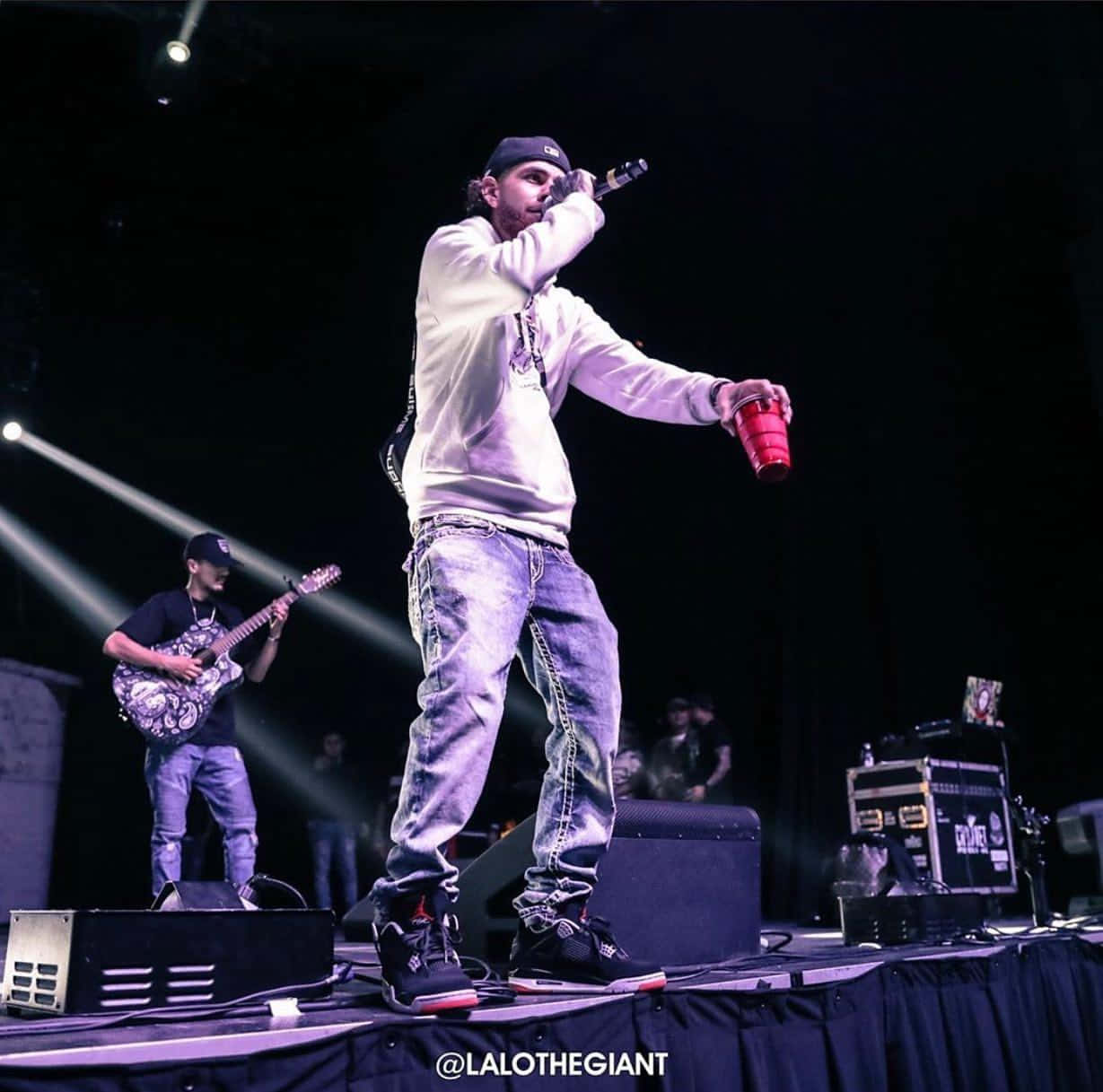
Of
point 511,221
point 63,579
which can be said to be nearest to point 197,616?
point 511,221

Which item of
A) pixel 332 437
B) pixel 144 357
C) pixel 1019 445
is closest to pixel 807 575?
pixel 1019 445

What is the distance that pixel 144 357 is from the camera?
831cm

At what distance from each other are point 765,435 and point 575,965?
1.17 m

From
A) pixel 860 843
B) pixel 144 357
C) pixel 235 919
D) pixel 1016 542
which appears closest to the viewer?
pixel 235 919

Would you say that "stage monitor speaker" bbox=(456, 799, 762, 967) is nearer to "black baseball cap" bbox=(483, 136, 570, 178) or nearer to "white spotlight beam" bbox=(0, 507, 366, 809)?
"black baseball cap" bbox=(483, 136, 570, 178)

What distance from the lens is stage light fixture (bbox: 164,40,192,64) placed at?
621 cm

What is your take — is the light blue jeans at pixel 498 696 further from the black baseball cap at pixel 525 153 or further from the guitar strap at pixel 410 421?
the black baseball cap at pixel 525 153

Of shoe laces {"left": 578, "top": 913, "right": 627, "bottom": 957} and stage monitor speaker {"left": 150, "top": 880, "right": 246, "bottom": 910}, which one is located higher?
stage monitor speaker {"left": 150, "top": 880, "right": 246, "bottom": 910}

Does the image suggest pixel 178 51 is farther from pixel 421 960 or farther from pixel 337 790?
pixel 421 960

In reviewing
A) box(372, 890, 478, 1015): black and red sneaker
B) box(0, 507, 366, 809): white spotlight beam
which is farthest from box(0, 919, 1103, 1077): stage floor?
box(0, 507, 366, 809): white spotlight beam

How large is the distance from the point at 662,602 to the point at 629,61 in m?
4.31

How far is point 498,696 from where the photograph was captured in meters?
2.10

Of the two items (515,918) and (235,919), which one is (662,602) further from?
(235,919)

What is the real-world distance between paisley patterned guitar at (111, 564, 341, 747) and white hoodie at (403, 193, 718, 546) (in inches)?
113
